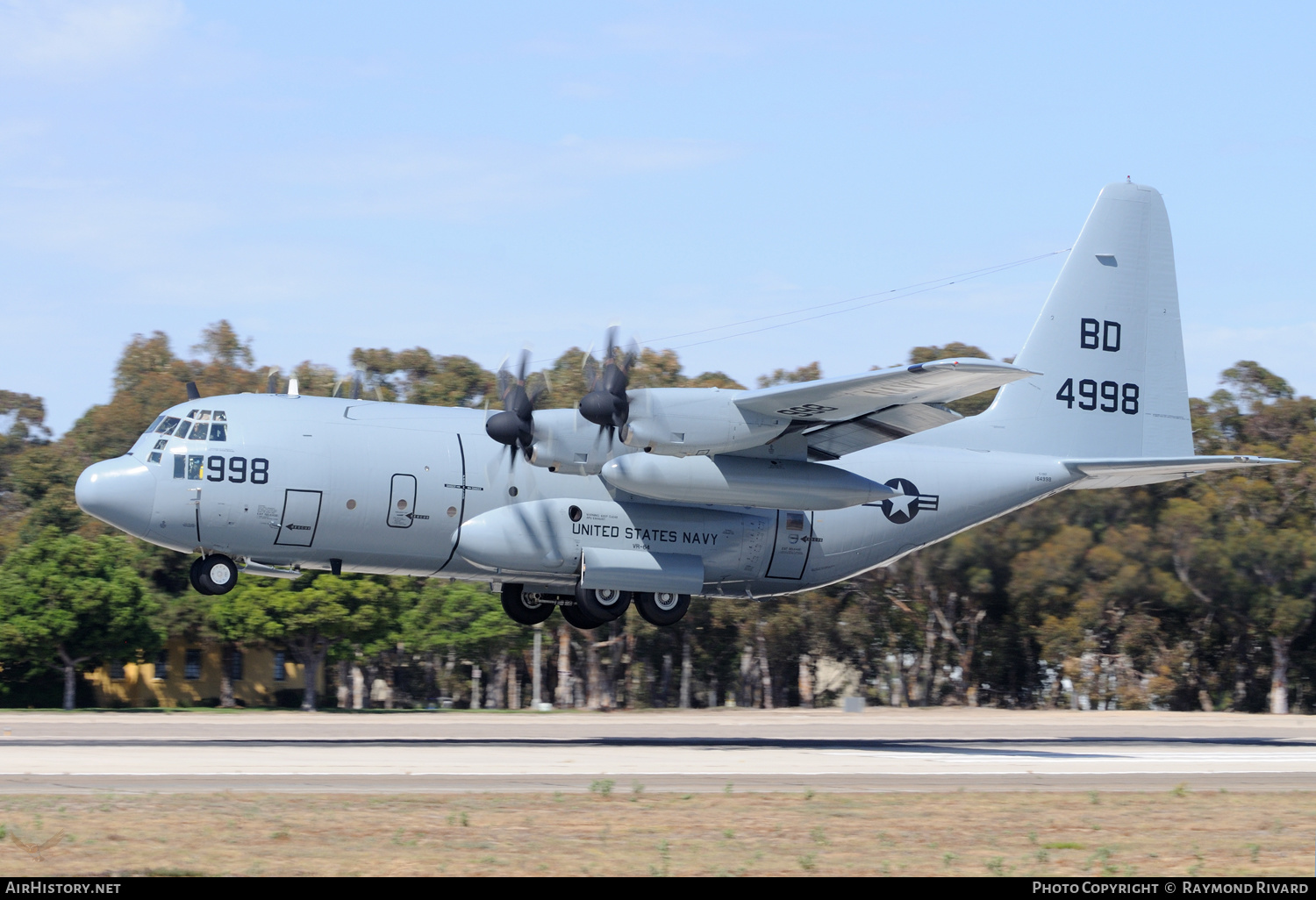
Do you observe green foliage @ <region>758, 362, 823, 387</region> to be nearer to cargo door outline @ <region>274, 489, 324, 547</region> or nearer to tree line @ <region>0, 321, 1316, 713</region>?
tree line @ <region>0, 321, 1316, 713</region>

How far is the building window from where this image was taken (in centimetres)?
5833

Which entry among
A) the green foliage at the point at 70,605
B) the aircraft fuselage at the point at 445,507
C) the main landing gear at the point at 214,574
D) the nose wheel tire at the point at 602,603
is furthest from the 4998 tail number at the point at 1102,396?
the green foliage at the point at 70,605

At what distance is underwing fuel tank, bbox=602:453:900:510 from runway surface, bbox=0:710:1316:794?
4.35 metres

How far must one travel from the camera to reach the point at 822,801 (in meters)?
14.5

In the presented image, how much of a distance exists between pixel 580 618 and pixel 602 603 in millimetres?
1178

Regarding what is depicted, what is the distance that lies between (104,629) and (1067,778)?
127 ft

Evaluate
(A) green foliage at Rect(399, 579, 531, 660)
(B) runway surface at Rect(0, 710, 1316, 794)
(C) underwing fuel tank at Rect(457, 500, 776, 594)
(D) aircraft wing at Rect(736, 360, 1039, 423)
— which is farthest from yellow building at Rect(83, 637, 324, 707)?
(D) aircraft wing at Rect(736, 360, 1039, 423)

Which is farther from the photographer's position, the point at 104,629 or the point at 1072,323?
the point at 104,629

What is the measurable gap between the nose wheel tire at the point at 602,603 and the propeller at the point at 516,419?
9.92 feet

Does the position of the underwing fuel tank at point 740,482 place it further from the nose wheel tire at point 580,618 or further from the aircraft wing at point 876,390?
the nose wheel tire at point 580,618

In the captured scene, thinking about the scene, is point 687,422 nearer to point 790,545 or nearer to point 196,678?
point 790,545

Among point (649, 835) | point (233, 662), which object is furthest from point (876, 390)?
point (233, 662)
